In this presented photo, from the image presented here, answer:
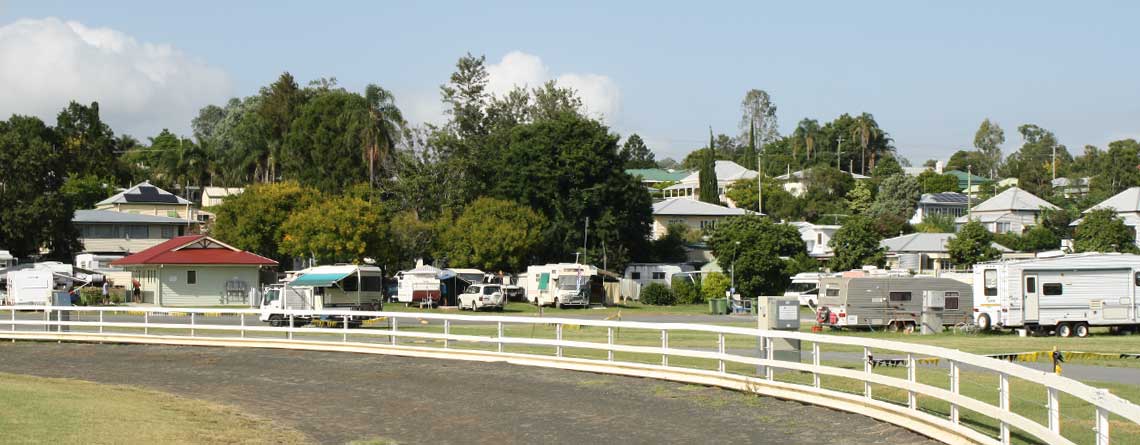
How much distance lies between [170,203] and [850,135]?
10910cm

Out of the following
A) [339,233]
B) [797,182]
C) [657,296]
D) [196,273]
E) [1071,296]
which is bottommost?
[657,296]

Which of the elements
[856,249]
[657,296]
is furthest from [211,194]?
[856,249]

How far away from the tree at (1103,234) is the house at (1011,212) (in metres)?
20.3

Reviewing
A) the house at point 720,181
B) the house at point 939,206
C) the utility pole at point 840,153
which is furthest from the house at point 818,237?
the utility pole at point 840,153

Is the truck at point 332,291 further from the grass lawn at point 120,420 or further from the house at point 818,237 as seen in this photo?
the house at point 818,237

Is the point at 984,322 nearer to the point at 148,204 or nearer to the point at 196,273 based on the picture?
the point at 196,273

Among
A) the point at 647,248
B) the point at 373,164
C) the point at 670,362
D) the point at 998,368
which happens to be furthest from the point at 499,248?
the point at 998,368

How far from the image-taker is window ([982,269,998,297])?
1738 inches

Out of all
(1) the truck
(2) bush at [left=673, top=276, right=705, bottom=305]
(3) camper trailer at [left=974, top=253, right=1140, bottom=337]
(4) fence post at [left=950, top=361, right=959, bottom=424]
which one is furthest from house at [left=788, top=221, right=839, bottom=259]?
(4) fence post at [left=950, top=361, right=959, bottom=424]

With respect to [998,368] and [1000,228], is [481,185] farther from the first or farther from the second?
[998,368]

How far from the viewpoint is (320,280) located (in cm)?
5156

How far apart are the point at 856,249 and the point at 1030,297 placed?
42.1 meters

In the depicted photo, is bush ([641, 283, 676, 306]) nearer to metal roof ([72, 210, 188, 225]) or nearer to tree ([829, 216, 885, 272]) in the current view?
tree ([829, 216, 885, 272])

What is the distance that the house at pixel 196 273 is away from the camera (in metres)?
73.6
